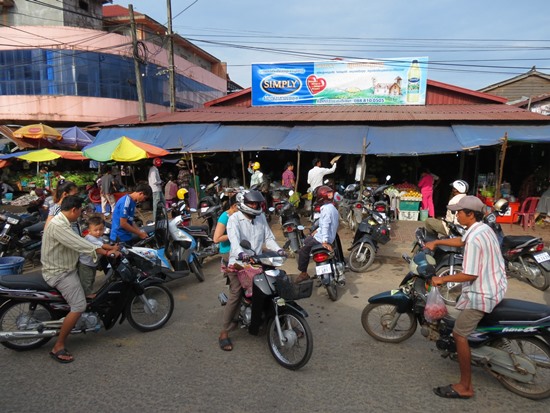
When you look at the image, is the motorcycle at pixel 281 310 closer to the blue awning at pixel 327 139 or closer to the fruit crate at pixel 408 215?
the blue awning at pixel 327 139

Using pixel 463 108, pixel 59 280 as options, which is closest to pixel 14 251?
pixel 59 280

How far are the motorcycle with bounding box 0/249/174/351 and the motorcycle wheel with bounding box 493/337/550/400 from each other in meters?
3.43

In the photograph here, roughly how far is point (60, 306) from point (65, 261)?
49 cm

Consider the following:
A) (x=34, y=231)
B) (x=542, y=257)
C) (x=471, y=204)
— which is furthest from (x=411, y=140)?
(x=34, y=231)

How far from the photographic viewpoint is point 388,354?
365 cm

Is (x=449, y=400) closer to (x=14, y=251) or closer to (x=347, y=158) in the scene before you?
(x=14, y=251)

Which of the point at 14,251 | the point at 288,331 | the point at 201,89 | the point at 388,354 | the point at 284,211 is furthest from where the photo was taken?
the point at 201,89

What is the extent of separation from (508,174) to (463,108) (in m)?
2.80

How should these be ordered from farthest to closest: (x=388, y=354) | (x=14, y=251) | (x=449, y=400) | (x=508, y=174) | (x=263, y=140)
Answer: (x=508, y=174), (x=263, y=140), (x=14, y=251), (x=388, y=354), (x=449, y=400)

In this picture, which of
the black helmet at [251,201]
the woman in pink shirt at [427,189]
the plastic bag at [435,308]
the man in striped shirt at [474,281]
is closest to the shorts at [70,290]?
the black helmet at [251,201]

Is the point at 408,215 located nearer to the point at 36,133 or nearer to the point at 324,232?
the point at 324,232

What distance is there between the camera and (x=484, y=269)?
2832mm

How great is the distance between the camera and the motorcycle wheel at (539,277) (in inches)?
212

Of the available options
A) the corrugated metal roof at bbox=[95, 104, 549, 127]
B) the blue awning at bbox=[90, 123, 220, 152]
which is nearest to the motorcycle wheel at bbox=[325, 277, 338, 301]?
the corrugated metal roof at bbox=[95, 104, 549, 127]
